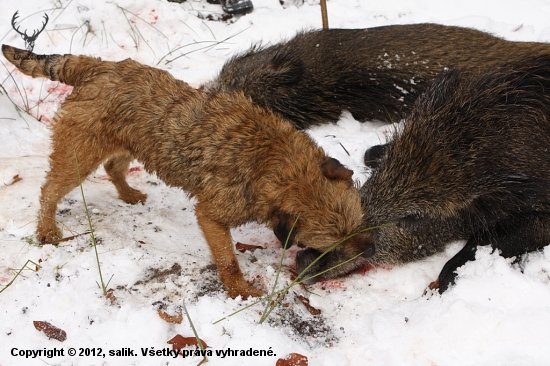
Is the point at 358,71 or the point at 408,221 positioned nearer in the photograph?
the point at 408,221

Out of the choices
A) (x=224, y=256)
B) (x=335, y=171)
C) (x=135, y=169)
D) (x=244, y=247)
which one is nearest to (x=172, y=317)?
(x=224, y=256)

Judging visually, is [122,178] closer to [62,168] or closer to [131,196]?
[131,196]

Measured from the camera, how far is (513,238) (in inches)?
178

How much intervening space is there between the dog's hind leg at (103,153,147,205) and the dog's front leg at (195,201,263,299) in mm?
1255

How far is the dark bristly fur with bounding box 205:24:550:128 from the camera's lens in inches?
257

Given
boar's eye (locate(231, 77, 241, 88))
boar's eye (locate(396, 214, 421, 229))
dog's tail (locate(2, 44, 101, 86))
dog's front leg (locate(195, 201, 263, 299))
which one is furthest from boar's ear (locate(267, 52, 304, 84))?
dog's front leg (locate(195, 201, 263, 299))

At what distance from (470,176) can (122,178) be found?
3.22 meters

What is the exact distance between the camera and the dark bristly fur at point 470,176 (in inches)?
174

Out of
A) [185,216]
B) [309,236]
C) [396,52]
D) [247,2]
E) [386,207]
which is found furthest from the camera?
[247,2]

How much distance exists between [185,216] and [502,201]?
2.86 m

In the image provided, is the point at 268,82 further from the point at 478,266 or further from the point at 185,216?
the point at 478,266

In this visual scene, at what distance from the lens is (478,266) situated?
14.1 feet

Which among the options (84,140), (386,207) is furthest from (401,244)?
(84,140)

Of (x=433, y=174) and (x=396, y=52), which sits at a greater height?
(x=396, y=52)
